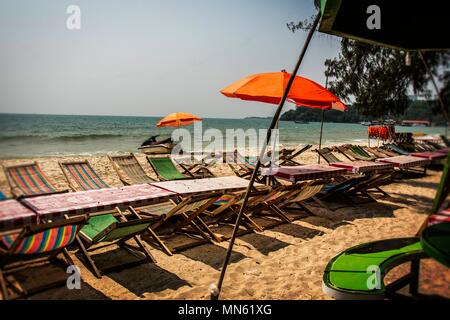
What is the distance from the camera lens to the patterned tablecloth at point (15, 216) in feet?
9.82

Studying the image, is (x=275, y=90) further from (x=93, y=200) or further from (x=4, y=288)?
(x=4, y=288)

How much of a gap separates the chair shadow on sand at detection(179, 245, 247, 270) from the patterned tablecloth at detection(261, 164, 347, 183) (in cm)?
233

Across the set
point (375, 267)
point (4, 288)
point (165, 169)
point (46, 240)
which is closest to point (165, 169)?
point (165, 169)

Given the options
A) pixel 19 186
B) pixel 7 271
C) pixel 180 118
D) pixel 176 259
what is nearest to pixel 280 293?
pixel 176 259

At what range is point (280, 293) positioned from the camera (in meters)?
3.33

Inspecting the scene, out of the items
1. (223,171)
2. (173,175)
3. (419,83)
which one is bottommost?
(223,171)

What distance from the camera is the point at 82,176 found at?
5215 millimetres

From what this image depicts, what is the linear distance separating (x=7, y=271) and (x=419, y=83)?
13.2ft

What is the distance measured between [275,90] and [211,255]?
301 centimetres

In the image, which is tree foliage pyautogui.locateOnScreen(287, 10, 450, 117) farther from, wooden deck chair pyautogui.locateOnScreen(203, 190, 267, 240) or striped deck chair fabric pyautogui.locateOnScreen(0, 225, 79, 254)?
striped deck chair fabric pyautogui.locateOnScreen(0, 225, 79, 254)

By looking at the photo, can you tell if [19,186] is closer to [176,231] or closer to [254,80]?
[176,231]

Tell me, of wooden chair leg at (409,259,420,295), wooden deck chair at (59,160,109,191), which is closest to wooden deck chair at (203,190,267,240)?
wooden deck chair at (59,160,109,191)
